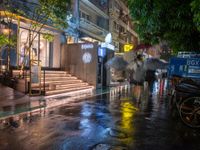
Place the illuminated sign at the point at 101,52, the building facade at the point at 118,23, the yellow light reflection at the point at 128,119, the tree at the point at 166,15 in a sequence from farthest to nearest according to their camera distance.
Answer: the building facade at the point at 118,23 < the illuminated sign at the point at 101,52 < the yellow light reflection at the point at 128,119 < the tree at the point at 166,15

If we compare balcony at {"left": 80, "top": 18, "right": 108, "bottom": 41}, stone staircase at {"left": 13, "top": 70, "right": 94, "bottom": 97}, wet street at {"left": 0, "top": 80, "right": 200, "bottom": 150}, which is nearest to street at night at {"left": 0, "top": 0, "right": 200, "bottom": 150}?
wet street at {"left": 0, "top": 80, "right": 200, "bottom": 150}

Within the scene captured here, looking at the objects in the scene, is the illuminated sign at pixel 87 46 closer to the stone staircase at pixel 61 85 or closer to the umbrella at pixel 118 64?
the umbrella at pixel 118 64

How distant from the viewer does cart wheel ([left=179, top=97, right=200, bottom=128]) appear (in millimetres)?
9266

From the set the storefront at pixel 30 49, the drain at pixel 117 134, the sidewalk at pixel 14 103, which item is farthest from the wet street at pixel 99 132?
the storefront at pixel 30 49

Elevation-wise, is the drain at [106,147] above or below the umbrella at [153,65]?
Result: below

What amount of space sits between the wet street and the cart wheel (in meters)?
0.24

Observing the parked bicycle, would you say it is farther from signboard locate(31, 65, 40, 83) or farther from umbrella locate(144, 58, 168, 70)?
umbrella locate(144, 58, 168, 70)

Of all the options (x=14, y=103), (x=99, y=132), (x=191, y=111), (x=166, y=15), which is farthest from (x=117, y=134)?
(x=14, y=103)

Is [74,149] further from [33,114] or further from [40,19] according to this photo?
[40,19]

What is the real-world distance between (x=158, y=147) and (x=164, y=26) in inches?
151

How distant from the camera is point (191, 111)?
30.9 ft

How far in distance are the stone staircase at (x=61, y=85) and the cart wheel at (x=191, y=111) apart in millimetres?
9388

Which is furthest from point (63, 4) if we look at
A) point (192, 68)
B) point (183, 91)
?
point (183, 91)

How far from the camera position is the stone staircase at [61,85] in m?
18.3
